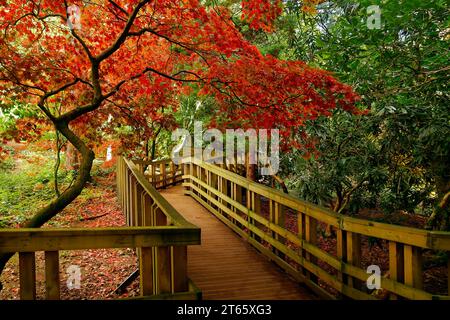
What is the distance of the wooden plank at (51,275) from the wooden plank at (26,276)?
0.32 ft

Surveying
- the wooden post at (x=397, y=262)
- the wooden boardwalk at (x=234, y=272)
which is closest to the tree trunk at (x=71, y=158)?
the wooden boardwalk at (x=234, y=272)

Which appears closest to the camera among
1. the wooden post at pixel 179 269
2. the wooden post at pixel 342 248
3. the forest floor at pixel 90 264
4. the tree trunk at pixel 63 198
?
the wooden post at pixel 179 269

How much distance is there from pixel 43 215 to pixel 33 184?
1166 centimetres

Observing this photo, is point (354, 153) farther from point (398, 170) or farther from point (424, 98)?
point (424, 98)

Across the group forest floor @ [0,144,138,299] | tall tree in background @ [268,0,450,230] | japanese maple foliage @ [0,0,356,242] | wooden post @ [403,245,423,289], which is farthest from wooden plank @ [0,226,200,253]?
tall tree in background @ [268,0,450,230]

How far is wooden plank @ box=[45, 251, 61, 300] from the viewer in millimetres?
2504

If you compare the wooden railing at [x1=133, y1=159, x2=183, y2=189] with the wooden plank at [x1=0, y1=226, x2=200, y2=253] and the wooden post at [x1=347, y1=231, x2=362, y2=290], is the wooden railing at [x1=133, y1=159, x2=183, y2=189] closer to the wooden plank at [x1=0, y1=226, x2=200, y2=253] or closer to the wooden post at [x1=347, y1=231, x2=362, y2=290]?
the wooden post at [x1=347, y1=231, x2=362, y2=290]
